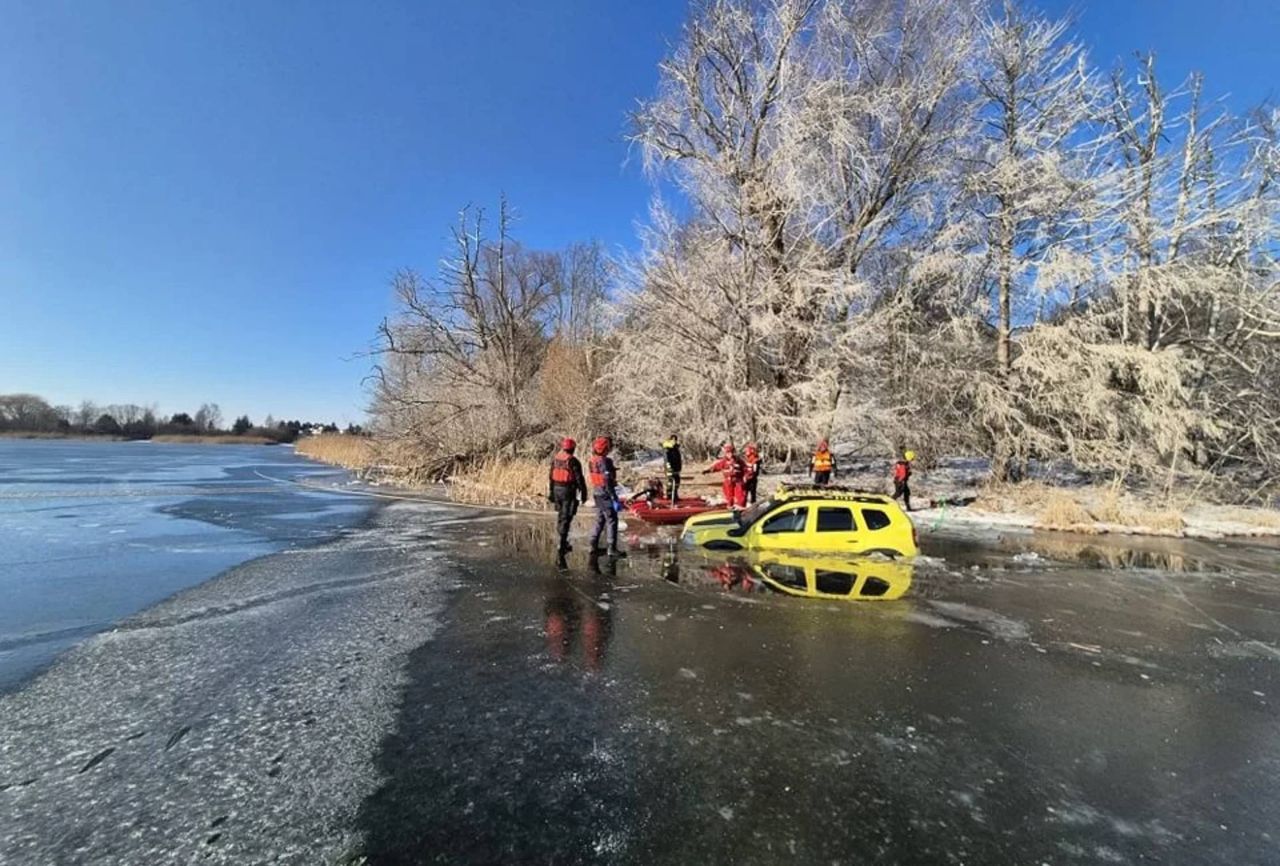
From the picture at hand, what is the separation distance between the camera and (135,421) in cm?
12900

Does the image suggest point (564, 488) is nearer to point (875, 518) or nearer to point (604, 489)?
point (604, 489)

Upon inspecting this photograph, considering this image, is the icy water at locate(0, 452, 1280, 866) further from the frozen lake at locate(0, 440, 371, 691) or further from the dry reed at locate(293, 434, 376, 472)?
the dry reed at locate(293, 434, 376, 472)

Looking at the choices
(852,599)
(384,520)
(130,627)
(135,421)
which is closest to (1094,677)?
(852,599)

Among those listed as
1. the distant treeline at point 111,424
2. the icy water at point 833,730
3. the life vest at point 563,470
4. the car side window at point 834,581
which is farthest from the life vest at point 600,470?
the distant treeline at point 111,424

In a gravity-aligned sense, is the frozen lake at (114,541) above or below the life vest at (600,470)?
below

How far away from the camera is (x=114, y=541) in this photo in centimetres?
1323

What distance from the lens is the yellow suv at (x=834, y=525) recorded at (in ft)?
36.6

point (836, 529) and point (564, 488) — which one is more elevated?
point (564, 488)

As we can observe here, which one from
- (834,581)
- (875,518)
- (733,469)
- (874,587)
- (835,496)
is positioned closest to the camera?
(874,587)

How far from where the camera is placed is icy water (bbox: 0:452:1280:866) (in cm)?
372

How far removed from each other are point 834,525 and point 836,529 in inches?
3.5

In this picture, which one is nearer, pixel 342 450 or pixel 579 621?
pixel 579 621

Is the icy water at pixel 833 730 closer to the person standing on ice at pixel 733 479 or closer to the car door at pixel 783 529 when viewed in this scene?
the car door at pixel 783 529

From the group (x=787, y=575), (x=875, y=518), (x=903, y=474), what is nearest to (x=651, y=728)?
(x=787, y=575)
